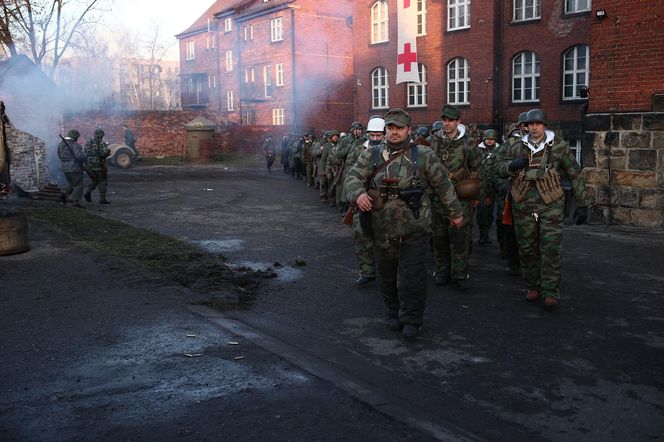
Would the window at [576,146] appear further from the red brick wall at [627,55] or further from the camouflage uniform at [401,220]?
the camouflage uniform at [401,220]

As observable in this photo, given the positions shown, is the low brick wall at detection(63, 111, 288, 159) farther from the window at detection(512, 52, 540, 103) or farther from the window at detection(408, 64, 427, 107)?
the window at detection(512, 52, 540, 103)

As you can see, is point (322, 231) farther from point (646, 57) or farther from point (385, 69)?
point (385, 69)

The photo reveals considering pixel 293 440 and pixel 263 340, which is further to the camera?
pixel 263 340

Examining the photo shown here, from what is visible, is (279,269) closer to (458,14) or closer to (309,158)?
(309,158)

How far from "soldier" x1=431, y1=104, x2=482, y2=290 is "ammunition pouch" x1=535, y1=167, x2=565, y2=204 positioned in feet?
3.34

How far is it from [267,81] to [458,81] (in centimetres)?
1799

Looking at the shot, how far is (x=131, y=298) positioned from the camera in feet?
21.8

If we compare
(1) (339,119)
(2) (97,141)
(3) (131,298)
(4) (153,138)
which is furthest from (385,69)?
(3) (131,298)

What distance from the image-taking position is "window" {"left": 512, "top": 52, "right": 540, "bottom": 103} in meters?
25.4

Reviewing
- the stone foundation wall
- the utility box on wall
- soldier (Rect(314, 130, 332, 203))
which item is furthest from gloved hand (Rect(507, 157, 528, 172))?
the utility box on wall

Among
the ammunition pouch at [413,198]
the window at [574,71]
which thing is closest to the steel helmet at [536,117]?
the ammunition pouch at [413,198]

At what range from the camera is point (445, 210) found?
7.01 metres

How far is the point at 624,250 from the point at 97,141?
11826 mm

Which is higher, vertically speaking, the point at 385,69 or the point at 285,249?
the point at 385,69
